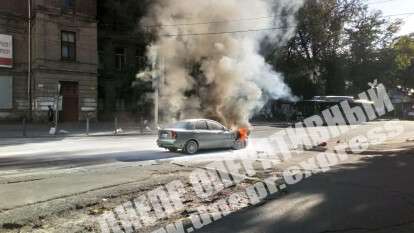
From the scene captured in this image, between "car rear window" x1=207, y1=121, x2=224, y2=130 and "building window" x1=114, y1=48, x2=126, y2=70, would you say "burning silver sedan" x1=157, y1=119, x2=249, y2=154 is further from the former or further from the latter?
"building window" x1=114, y1=48, x2=126, y2=70

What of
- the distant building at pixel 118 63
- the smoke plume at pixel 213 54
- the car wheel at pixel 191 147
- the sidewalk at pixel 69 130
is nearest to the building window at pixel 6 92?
the sidewalk at pixel 69 130

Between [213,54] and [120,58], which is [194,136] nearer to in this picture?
[213,54]

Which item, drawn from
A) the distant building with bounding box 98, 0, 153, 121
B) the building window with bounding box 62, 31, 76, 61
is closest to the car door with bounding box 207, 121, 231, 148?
the distant building with bounding box 98, 0, 153, 121

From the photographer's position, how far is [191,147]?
56.3ft

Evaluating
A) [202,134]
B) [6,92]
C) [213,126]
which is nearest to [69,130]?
[6,92]

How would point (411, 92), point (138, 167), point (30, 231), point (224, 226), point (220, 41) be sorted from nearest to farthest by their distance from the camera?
1. point (30, 231)
2. point (224, 226)
3. point (138, 167)
4. point (220, 41)
5. point (411, 92)

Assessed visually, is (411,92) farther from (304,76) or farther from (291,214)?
(291,214)

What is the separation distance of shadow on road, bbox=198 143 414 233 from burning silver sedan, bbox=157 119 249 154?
6595 mm

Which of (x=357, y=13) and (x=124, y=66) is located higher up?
(x=357, y=13)

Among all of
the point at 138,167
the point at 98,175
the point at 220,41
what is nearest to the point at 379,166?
the point at 138,167

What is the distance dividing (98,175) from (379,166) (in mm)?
7573

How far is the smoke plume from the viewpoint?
24.3 metres

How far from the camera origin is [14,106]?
35.1 meters

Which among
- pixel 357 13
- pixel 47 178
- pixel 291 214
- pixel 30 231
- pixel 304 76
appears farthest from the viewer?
pixel 357 13
